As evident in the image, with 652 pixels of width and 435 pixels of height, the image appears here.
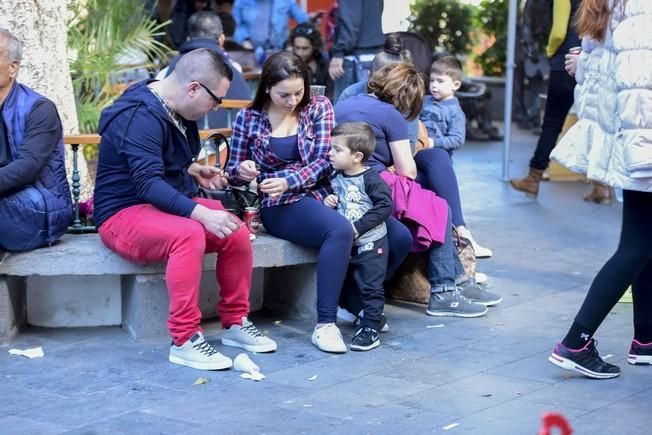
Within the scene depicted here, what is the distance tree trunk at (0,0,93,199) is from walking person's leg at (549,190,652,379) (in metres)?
3.29

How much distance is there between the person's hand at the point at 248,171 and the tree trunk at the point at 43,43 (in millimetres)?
1533

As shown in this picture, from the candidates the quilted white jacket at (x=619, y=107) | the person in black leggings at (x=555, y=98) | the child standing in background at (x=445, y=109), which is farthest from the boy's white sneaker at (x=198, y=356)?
the person in black leggings at (x=555, y=98)

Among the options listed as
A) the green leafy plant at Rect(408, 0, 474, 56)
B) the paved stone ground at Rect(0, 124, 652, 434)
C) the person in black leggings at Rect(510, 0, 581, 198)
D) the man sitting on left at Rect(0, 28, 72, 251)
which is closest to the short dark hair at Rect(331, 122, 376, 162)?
the paved stone ground at Rect(0, 124, 652, 434)

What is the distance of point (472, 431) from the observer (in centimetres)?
434

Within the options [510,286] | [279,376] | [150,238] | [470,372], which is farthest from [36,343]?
[510,286]

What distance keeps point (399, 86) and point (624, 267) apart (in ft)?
6.00

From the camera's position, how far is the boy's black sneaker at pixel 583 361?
16.1 ft

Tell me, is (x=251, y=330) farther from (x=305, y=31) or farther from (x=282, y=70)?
(x=305, y=31)

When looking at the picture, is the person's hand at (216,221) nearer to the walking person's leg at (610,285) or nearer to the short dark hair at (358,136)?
the short dark hair at (358,136)

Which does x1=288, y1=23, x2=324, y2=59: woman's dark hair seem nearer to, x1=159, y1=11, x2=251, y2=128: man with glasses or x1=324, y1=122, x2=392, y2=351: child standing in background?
x1=159, y1=11, x2=251, y2=128: man with glasses

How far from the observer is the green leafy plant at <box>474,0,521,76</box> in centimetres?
1587

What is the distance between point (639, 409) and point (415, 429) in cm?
91

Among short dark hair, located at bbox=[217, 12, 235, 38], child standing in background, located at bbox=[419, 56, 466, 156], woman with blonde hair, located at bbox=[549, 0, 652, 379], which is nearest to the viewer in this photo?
woman with blonde hair, located at bbox=[549, 0, 652, 379]

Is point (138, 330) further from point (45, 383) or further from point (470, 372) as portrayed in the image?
point (470, 372)
